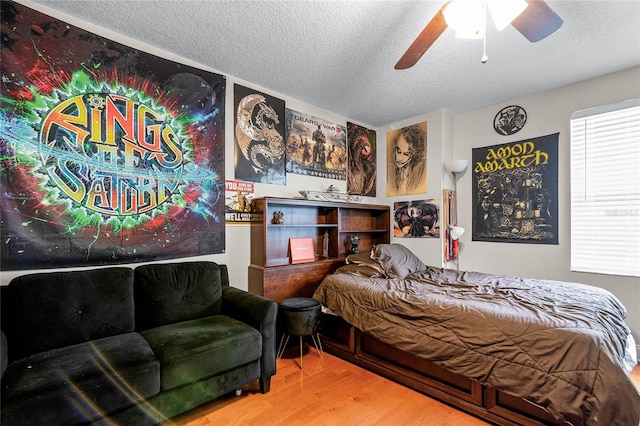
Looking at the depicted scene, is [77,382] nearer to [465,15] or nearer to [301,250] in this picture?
A: [301,250]

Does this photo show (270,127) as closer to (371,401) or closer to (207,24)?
(207,24)

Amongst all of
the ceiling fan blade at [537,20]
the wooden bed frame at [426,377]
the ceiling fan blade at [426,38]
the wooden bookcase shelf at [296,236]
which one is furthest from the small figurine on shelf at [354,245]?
the ceiling fan blade at [537,20]

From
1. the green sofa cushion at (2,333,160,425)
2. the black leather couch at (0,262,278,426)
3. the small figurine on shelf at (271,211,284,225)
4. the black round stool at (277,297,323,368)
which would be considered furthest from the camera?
the small figurine on shelf at (271,211,284,225)

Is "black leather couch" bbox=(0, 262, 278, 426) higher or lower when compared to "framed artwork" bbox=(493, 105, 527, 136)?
lower

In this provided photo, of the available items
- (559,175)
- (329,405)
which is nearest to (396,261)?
(329,405)

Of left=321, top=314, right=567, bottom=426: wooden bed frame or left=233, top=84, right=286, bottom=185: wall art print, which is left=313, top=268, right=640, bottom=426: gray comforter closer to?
left=321, top=314, right=567, bottom=426: wooden bed frame

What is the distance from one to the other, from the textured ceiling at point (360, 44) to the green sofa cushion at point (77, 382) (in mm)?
2257

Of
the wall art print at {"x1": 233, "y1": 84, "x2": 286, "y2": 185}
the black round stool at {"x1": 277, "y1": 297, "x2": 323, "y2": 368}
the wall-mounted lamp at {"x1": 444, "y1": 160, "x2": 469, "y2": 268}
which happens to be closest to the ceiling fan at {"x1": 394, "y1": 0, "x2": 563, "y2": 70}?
the wall art print at {"x1": 233, "y1": 84, "x2": 286, "y2": 185}

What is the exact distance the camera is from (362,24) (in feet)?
6.75

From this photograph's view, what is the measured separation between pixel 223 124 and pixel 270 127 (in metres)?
0.55

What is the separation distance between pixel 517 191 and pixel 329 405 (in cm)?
308

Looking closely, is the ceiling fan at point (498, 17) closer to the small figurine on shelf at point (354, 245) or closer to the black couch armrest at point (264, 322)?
the black couch armrest at point (264, 322)

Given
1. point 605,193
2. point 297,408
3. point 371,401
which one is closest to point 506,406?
point 371,401

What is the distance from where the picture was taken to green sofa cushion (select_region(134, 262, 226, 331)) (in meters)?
2.11
